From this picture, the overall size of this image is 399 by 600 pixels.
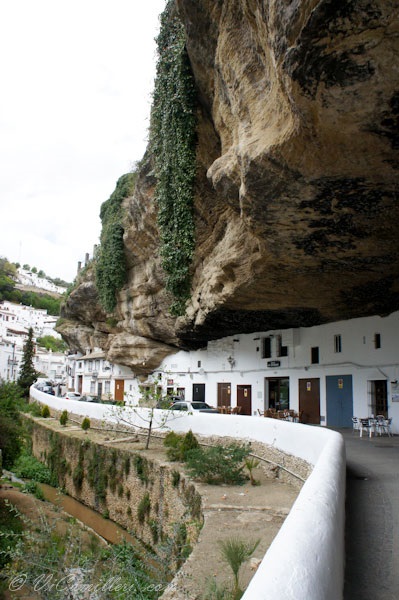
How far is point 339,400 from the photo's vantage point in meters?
18.2

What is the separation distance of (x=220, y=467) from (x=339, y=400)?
904cm

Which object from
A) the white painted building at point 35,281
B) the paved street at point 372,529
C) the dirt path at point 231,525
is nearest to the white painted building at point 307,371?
the dirt path at point 231,525

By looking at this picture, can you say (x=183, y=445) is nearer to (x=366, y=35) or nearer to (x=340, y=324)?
(x=340, y=324)

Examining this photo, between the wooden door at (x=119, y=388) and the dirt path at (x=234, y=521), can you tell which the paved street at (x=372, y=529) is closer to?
the dirt path at (x=234, y=521)

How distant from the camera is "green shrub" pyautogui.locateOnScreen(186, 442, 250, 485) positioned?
10.6 m

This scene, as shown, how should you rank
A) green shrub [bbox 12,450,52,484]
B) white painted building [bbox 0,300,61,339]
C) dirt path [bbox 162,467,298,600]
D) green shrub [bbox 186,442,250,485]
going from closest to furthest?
dirt path [bbox 162,467,298,600] → green shrub [bbox 186,442,250,485] → green shrub [bbox 12,450,52,484] → white painted building [bbox 0,300,61,339]

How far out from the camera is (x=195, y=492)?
32.9ft

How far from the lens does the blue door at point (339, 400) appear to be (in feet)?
58.5

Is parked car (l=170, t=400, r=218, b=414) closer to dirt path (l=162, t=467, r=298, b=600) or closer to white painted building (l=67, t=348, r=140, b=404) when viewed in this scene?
dirt path (l=162, t=467, r=298, b=600)

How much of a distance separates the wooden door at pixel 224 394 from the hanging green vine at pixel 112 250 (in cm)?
819

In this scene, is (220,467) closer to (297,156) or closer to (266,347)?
(297,156)

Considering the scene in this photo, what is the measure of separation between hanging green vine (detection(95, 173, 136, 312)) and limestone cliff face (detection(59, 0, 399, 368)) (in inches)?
360

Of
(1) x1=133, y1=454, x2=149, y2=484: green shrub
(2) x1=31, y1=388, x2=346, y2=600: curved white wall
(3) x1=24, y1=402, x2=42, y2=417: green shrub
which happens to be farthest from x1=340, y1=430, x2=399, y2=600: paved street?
(3) x1=24, y1=402, x2=42, y2=417: green shrub

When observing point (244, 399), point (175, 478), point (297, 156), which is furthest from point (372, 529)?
point (244, 399)
